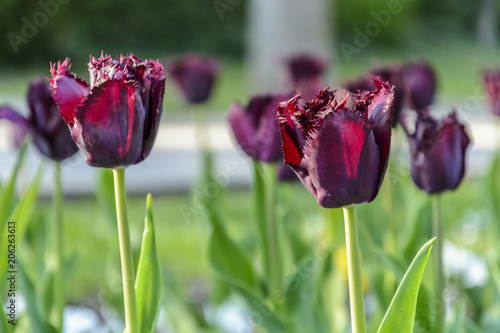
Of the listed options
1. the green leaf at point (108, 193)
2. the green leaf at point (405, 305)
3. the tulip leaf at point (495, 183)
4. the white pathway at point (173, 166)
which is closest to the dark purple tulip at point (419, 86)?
the tulip leaf at point (495, 183)

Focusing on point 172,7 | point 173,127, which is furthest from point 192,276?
point 172,7

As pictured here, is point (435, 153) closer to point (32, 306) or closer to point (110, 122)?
point (110, 122)

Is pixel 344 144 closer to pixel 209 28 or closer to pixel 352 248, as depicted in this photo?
pixel 352 248

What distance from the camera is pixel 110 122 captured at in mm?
792

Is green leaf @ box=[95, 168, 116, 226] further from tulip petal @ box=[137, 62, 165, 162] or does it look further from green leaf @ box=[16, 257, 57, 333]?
tulip petal @ box=[137, 62, 165, 162]

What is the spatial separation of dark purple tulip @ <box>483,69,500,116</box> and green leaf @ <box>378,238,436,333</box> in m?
0.99

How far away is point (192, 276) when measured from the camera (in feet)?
9.66

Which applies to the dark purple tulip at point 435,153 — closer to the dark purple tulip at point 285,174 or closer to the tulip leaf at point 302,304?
the tulip leaf at point 302,304

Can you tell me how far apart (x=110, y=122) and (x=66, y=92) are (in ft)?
0.23

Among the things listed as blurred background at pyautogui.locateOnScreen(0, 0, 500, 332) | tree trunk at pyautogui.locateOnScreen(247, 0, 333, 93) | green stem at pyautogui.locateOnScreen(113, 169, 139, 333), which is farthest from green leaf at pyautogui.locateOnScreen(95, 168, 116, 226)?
tree trunk at pyautogui.locateOnScreen(247, 0, 333, 93)

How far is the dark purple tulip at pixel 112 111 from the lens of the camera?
787 mm

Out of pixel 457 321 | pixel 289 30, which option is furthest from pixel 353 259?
pixel 289 30

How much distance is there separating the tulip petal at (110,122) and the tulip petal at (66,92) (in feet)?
0.08

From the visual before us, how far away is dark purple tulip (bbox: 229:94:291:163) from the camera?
1313mm
